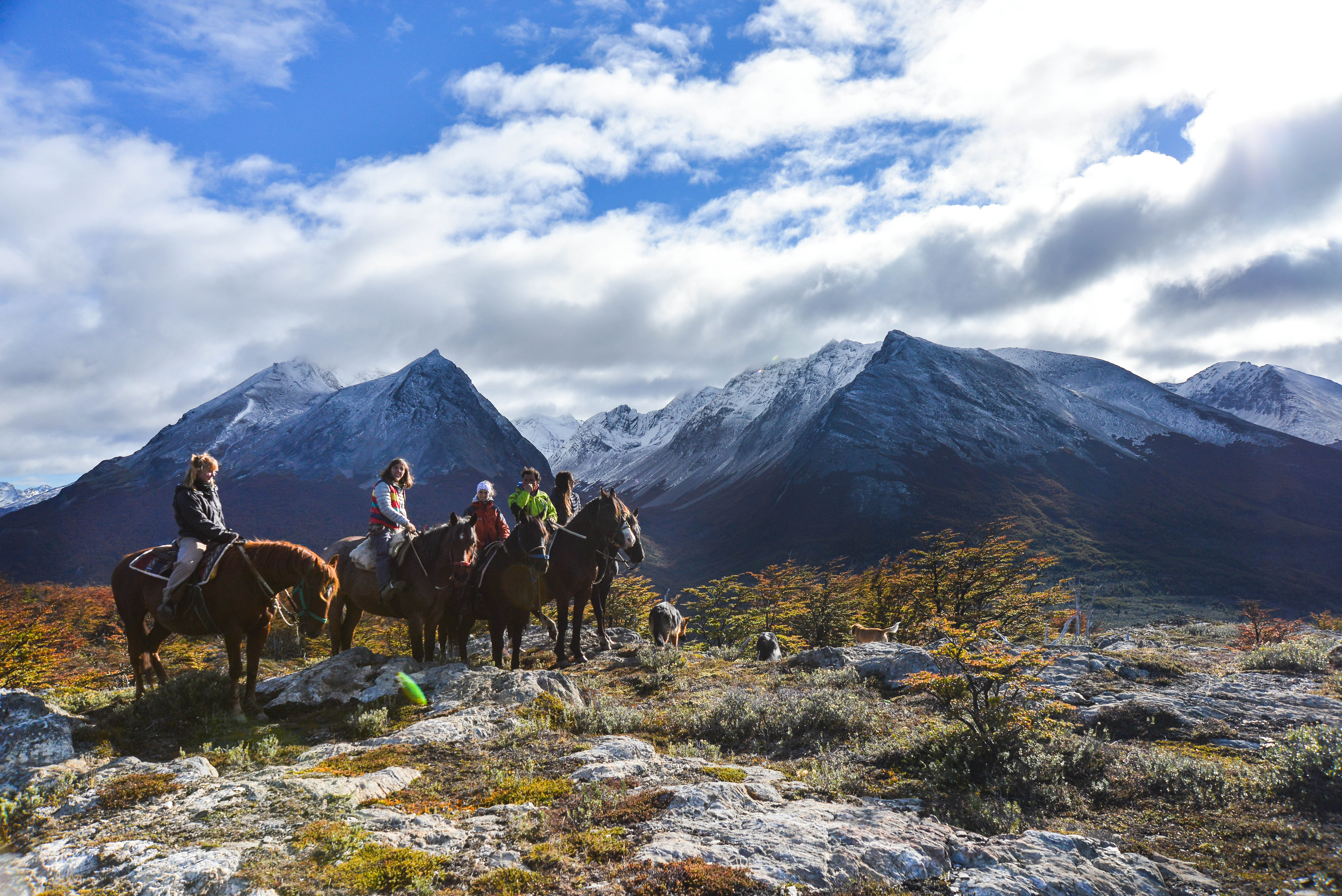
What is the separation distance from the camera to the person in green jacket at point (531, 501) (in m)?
11.4

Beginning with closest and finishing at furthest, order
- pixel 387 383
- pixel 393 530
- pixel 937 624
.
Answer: pixel 937 624 → pixel 393 530 → pixel 387 383

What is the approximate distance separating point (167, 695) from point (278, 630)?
927 centimetres

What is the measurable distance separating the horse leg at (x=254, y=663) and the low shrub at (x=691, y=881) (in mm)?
6705

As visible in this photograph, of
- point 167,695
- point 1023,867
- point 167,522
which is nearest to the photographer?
point 1023,867

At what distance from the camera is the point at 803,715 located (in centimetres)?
776

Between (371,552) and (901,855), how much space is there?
9814mm

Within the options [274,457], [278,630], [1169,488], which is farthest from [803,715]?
[1169,488]

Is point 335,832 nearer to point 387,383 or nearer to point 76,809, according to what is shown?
point 76,809

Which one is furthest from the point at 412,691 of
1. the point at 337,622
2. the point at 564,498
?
the point at 564,498

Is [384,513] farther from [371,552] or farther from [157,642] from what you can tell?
[157,642]

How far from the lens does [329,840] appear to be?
4039mm

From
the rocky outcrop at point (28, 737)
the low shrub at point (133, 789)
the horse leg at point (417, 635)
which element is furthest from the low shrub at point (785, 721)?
the rocky outcrop at point (28, 737)

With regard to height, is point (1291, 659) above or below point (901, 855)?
below

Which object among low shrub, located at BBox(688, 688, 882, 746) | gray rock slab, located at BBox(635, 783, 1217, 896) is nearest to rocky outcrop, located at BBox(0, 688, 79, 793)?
gray rock slab, located at BBox(635, 783, 1217, 896)
